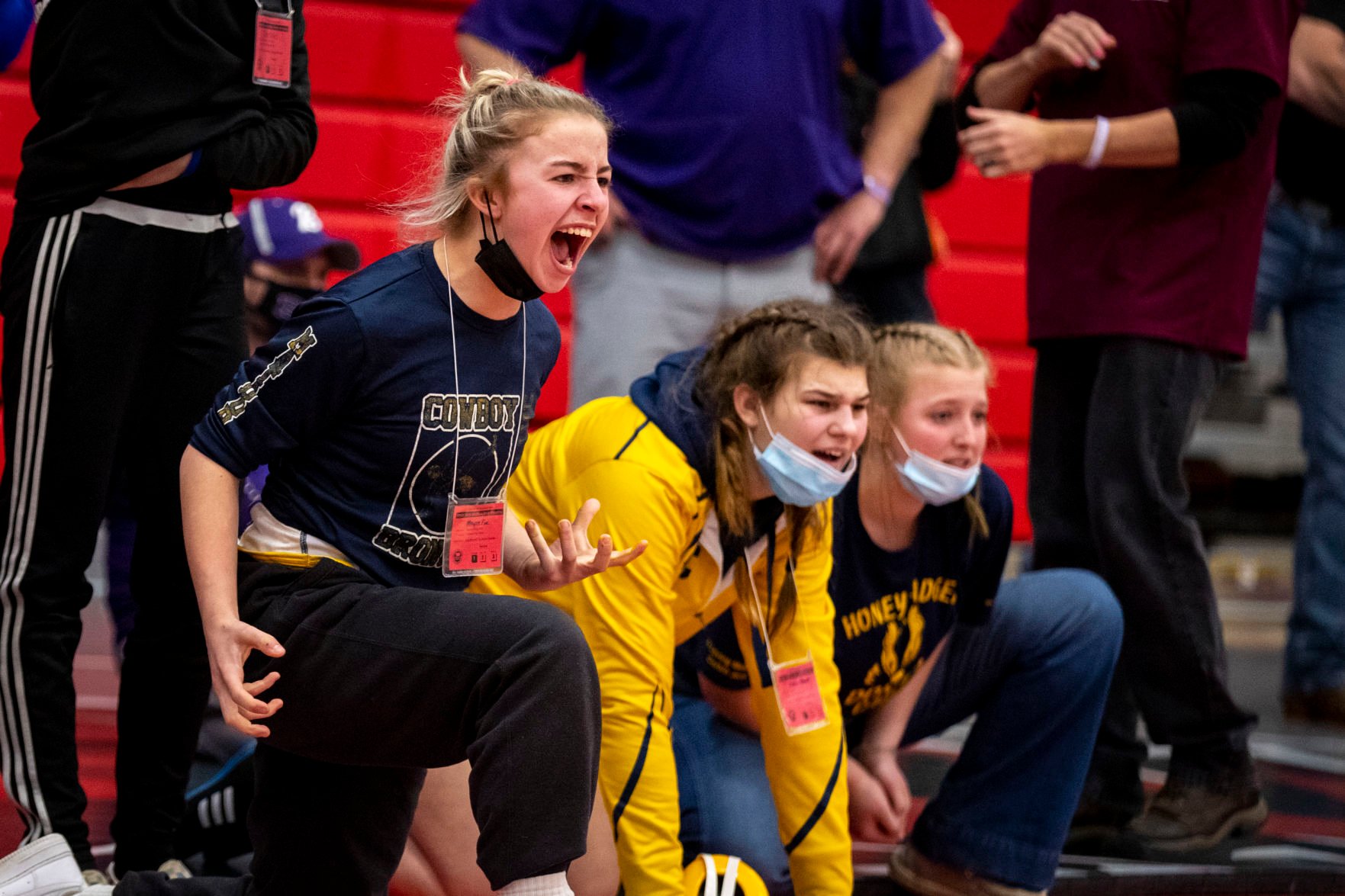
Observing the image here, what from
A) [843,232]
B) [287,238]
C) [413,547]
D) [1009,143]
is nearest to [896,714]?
[843,232]

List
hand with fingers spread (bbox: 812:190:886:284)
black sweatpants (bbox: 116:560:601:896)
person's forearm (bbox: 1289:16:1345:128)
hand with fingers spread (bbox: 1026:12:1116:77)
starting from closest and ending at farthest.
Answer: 1. black sweatpants (bbox: 116:560:601:896)
2. hand with fingers spread (bbox: 1026:12:1116:77)
3. hand with fingers spread (bbox: 812:190:886:284)
4. person's forearm (bbox: 1289:16:1345:128)

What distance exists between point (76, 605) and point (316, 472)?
509 mm

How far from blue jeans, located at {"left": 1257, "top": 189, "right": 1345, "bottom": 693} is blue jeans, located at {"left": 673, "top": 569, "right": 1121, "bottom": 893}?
1.41 metres

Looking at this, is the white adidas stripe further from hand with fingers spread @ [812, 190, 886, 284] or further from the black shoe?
the black shoe

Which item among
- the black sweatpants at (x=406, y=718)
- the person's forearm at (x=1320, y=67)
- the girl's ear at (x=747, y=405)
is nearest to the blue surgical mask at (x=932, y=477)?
the girl's ear at (x=747, y=405)

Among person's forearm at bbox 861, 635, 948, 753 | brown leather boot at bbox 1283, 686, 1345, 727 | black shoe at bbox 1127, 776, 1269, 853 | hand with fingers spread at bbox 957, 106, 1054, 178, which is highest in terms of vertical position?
hand with fingers spread at bbox 957, 106, 1054, 178

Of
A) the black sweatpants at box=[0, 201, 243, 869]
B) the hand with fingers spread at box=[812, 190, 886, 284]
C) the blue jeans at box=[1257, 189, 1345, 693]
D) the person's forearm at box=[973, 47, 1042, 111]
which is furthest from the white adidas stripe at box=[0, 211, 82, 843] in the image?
the blue jeans at box=[1257, 189, 1345, 693]

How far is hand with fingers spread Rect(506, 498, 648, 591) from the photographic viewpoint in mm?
1738

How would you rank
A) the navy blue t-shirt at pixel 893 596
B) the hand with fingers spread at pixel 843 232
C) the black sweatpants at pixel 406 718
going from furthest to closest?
the hand with fingers spread at pixel 843 232 < the navy blue t-shirt at pixel 893 596 < the black sweatpants at pixel 406 718

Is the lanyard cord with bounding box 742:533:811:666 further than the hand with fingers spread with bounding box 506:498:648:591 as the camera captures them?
Yes

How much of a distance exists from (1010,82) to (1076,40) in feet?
0.67

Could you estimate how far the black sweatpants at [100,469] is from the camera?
1957mm

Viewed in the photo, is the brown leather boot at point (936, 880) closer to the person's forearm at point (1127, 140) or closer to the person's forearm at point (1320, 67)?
the person's forearm at point (1127, 140)

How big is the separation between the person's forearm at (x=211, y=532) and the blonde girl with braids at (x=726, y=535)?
58cm
